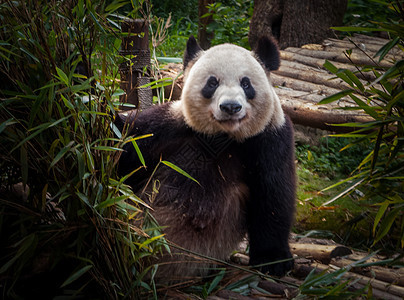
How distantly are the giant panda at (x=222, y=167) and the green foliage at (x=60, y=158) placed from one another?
439 mm

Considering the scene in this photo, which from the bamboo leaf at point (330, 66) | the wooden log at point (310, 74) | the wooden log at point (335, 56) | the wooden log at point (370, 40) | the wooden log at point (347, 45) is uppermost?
the bamboo leaf at point (330, 66)

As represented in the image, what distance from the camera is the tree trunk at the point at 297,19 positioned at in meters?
5.77

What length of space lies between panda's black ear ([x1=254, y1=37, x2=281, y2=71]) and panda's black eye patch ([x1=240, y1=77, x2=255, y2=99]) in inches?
11.7

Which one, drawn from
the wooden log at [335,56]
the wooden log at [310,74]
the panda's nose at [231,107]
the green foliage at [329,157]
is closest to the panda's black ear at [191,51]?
the panda's nose at [231,107]

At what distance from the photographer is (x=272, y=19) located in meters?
5.95

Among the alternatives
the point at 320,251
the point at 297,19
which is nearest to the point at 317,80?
the point at 297,19

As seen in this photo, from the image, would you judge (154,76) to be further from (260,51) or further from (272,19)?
(272,19)

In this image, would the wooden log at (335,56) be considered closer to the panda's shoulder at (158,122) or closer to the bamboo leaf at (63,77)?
the panda's shoulder at (158,122)

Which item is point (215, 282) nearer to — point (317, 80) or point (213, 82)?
point (213, 82)

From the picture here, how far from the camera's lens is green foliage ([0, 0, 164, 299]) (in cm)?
185

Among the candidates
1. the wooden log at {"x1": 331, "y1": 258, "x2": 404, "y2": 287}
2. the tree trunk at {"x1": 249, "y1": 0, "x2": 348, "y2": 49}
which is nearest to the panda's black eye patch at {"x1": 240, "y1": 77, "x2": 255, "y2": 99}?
the wooden log at {"x1": 331, "y1": 258, "x2": 404, "y2": 287}

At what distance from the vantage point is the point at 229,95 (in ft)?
7.62

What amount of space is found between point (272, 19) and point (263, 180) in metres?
4.01

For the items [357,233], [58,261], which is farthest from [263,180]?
[357,233]
